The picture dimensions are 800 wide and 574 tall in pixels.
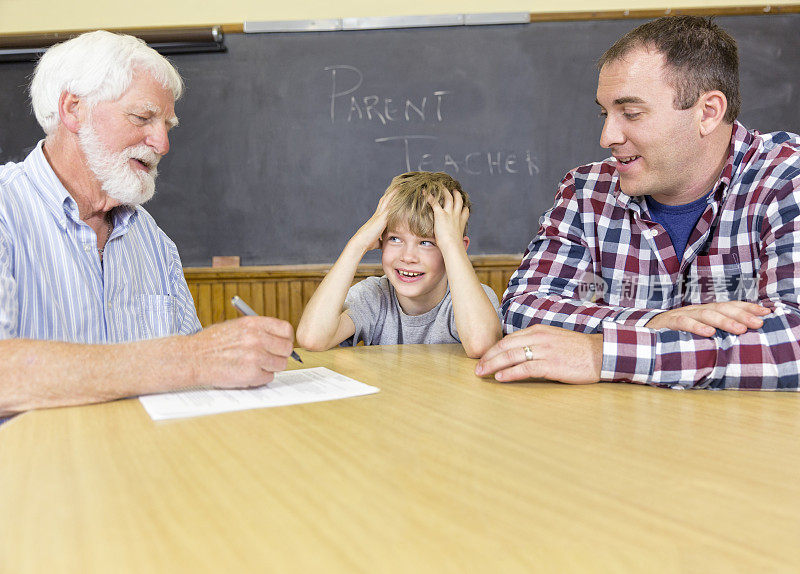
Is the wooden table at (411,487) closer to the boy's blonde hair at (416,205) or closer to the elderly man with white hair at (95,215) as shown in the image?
the elderly man with white hair at (95,215)

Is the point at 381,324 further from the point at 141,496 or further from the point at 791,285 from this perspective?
the point at 141,496

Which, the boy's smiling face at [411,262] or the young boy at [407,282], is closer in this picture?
the young boy at [407,282]

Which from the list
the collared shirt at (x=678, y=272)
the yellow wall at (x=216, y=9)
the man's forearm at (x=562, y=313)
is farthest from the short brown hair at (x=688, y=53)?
the yellow wall at (x=216, y=9)

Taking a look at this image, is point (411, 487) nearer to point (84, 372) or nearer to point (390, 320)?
point (84, 372)

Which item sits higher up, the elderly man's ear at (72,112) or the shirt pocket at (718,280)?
the elderly man's ear at (72,112)

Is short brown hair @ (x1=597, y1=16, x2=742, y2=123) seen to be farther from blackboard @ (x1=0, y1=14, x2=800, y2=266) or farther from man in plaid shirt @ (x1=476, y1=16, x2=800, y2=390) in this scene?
blackboard @ (x1=0, y1=14, x2=800, y2=266)

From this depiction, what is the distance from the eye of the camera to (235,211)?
122 inches

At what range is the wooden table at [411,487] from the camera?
0.46 metres

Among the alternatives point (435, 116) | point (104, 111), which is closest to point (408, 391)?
point (104, 111)

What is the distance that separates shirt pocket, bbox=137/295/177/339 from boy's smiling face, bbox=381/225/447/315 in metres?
0.56

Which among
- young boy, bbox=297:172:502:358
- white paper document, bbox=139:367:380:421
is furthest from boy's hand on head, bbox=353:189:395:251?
white paper document, bbox=139:367:380:421

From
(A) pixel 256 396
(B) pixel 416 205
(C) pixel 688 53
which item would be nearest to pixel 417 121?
(B) pixel 416 205

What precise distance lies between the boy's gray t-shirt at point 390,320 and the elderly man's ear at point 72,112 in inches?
29.7

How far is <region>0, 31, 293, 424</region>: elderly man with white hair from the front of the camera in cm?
129
